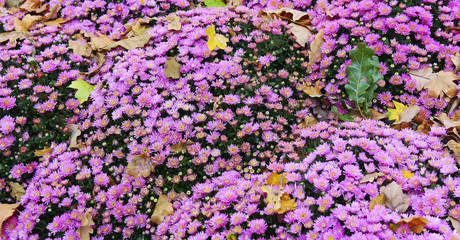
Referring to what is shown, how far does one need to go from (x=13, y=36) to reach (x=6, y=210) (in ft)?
7.52

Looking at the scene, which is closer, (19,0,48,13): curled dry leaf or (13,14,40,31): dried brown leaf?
(13,14,40,31): dried brown leaf

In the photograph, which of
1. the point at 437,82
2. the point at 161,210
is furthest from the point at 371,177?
the point at 161,210

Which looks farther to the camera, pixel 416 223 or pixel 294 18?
pixel 294 18

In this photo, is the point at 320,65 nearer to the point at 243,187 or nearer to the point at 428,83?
the point at 428,83

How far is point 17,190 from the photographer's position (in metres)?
3.80

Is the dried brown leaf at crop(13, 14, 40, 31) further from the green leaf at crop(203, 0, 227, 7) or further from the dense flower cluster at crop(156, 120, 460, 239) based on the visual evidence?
the dense flower cluster at crop(156, 120, 460, 239)

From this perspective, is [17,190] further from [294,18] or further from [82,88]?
[294,18]

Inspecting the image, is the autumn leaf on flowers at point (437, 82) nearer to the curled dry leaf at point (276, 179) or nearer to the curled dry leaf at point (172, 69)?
the curled dry leaf at point (276, 179)

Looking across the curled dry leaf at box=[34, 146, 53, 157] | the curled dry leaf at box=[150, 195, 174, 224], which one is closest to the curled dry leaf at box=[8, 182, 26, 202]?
the curled dry leaf at box=[34, 146, 53, 157]

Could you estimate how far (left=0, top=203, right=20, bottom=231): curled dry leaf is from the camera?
11.5 feet

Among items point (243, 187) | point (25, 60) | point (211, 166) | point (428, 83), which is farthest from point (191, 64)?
point (428, 83)

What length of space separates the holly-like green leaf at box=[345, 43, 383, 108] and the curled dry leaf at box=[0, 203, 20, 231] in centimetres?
335

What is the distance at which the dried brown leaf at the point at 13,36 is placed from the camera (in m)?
4.77

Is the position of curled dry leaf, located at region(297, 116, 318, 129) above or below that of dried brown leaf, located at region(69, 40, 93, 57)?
below
